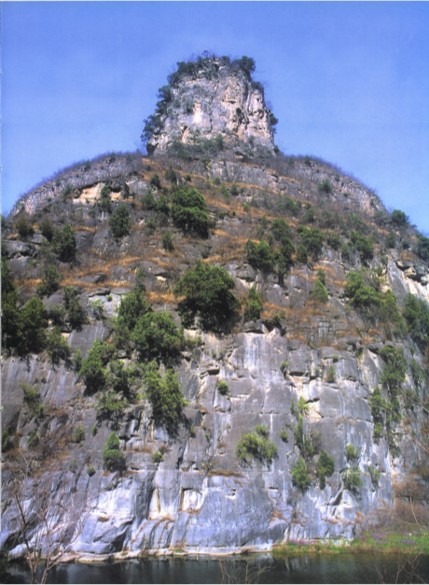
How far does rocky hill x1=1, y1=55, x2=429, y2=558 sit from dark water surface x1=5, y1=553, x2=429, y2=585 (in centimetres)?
147

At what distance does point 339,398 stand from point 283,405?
388cm

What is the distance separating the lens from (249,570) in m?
21.6

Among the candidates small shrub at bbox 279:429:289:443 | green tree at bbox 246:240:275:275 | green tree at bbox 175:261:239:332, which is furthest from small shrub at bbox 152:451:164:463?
green tree at bbox 246:240:275:275

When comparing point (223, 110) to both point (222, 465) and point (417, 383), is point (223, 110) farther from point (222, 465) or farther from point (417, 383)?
point (222, 465)

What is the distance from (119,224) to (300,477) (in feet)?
78.6

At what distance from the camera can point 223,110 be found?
227 feet

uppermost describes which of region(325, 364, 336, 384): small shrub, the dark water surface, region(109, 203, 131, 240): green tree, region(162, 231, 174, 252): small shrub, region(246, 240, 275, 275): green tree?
region(109, 203, 131, 240): green tree

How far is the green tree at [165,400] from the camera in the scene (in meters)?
29.0

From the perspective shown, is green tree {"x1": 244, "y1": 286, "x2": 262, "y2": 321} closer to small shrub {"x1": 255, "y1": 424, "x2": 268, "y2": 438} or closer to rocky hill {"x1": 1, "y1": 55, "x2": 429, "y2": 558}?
rocky hill {"x1": 1, "y1": 55, "x2": 429, "y2": 558}

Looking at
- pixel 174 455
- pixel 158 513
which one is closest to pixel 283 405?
pixel 174 455

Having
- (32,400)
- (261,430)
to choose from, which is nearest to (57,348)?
(32,400)

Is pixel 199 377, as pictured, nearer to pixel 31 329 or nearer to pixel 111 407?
pixel 111 407

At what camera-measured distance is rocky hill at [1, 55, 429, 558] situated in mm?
26391

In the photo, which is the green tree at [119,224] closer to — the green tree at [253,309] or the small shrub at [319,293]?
the green tree at [253,309]
